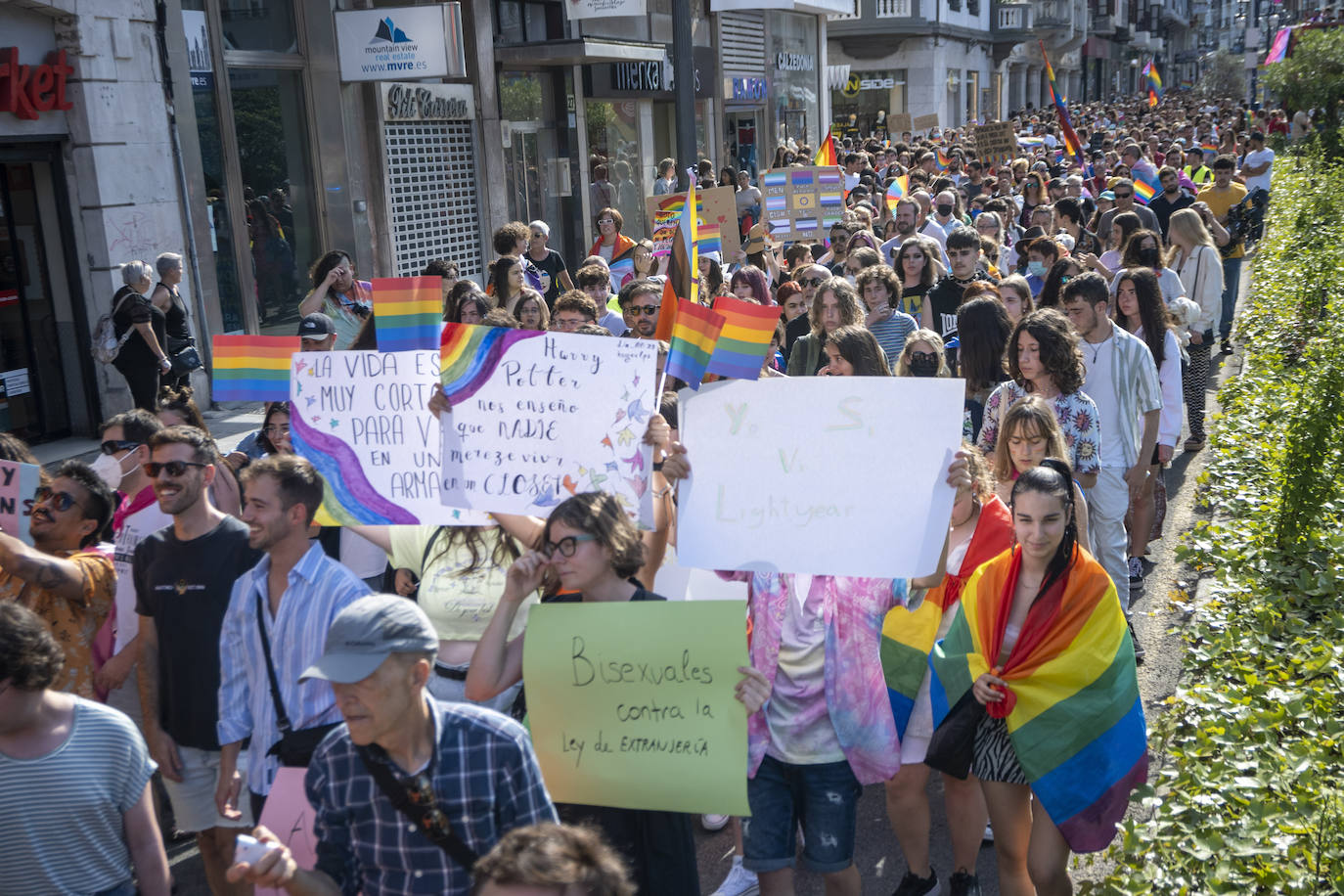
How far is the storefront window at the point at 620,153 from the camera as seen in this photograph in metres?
21.0

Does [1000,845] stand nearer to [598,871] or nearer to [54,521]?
[598,871]

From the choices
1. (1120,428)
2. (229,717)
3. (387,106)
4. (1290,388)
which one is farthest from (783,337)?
(387,106)

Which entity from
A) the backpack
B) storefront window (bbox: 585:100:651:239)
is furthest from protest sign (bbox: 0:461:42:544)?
storefront window (bbox: 585:100:651:239)

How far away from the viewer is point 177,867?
467 cm

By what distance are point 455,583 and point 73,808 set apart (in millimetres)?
1313

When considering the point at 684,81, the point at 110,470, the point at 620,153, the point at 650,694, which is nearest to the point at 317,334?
the point at 110,470

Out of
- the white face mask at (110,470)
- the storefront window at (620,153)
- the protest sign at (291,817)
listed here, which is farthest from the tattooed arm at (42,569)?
the storefront window at (620,153)

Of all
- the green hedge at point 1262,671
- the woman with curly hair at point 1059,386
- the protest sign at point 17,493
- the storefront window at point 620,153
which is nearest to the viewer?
the green hedge at point 1262,671

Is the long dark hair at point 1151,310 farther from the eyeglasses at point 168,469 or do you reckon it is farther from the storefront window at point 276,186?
the storefront window at point 276,186

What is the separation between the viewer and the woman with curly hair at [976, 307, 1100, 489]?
17.4 ft

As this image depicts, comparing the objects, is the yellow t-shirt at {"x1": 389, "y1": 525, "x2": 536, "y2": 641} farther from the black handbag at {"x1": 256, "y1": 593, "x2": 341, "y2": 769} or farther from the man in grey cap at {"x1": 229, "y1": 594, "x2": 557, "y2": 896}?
the man in grey cap at {"x1": 229, "y1": 594, "x2": 557, "y2": 896}

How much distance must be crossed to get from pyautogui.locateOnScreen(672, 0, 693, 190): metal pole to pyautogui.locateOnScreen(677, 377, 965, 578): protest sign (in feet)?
32.5

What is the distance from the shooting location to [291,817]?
3.06 m

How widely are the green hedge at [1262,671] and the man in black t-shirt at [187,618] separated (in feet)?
8.77
